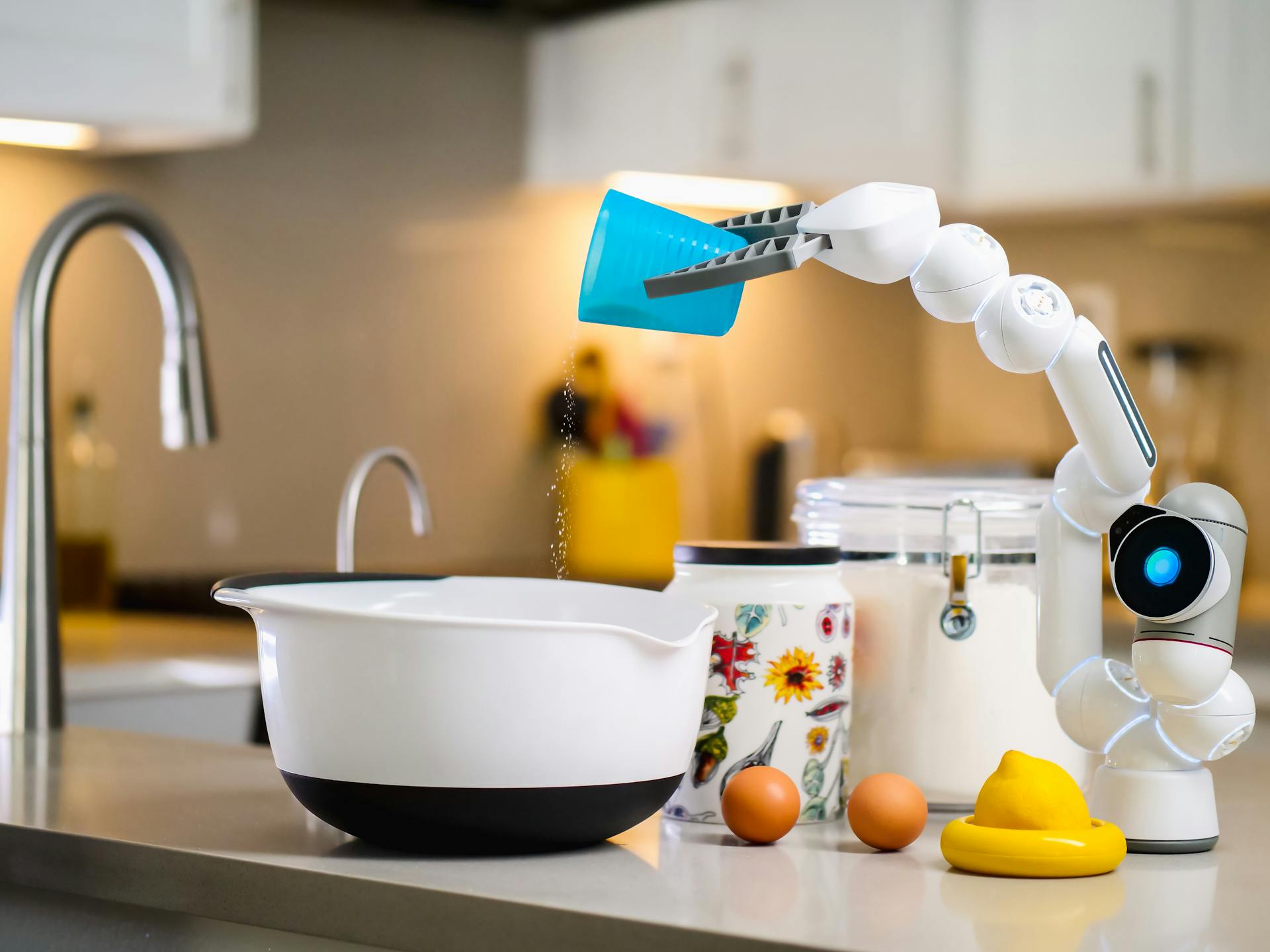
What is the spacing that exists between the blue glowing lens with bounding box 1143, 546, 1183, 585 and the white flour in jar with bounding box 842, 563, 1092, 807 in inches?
5.0

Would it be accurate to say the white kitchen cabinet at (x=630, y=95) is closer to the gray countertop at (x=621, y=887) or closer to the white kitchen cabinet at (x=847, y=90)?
the white kitchen cabinet at (x=847, y=90)

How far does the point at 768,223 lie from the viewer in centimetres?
79

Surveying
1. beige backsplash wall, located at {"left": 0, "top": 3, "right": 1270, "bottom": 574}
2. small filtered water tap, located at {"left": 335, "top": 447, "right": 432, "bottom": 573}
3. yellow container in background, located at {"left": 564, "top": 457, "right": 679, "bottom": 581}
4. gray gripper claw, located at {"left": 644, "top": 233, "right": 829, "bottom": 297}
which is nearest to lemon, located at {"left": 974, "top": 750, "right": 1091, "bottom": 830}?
gray gripper claw, located at {"left": 644, "top": 233, "right": 829, "bottom": 297}

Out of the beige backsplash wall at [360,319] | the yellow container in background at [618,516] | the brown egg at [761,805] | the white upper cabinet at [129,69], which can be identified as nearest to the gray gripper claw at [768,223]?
the brown egg at [761,805]

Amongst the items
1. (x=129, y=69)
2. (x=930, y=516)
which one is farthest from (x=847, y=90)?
(x=930, y=516)

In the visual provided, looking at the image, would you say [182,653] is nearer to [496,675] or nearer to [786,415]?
[496,675]

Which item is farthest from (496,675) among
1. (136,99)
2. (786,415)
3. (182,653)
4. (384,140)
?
(786,415)

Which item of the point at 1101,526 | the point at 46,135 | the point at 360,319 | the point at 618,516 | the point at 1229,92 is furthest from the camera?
the point at 618,516

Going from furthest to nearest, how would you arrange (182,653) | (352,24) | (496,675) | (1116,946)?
(352,24), (182,653), (496,675), (1116,946)

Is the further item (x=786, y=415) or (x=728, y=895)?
(x=786, y=415)

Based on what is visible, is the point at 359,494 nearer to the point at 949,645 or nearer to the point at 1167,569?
the point at 949,645

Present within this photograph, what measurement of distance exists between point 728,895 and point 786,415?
2.68 meters

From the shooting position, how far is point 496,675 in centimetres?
72

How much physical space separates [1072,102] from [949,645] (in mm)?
2075
